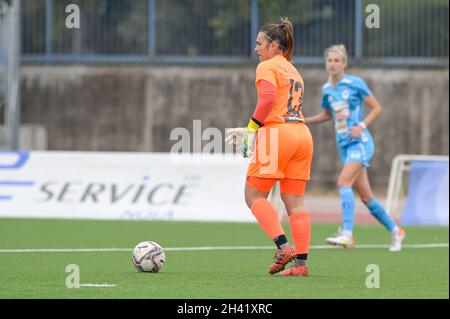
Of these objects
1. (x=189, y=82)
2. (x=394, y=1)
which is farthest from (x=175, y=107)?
(x=394, y=1)

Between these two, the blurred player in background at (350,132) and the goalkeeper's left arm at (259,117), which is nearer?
the goalkeeper's left arm at (259,117)

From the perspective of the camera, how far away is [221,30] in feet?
75.3

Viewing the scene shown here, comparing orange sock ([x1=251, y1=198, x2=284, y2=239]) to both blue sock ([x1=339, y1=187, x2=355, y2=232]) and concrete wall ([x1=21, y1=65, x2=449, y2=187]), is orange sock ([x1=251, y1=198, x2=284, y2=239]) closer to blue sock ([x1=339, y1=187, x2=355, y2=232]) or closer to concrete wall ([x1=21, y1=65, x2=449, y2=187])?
blue sock ([x1=339, y1=187, x2=355, y2=232])

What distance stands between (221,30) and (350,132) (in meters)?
10.5

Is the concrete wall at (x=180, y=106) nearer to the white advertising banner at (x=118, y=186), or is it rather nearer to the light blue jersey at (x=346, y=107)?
the white advertising banner at (x=118, y=186)

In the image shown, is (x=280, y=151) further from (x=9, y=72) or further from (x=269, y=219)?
(x=9, y=72)

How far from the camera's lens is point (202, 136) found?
22641 mm

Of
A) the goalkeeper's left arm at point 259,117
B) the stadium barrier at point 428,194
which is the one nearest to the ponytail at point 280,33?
the goalkeeper's left arm at point 259,117

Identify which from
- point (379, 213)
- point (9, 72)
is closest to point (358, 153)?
point (379, 213)

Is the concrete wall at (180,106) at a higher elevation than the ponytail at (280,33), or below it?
below

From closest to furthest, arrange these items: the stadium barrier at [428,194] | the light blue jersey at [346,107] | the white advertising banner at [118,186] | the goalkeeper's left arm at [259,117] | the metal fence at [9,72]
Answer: the goalkeeper's left arm at [259,117], the light blue jersey at [346,107], the white advertising banner at [118,186], the stadium barrier at [428,194], the metal fence at [9,72]

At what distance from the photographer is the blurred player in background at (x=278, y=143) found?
897 centimetres

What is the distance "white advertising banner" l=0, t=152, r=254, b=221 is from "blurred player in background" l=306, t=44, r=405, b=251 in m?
4.49

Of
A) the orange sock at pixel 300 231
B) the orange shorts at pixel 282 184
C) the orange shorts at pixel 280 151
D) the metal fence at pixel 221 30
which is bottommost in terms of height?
the orange sock at pixel 300 231
